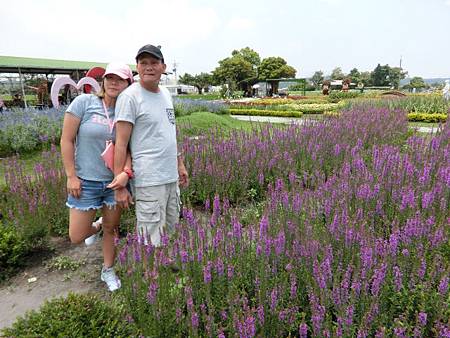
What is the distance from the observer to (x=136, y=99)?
8.02 feet

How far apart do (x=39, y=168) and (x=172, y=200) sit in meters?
2.31

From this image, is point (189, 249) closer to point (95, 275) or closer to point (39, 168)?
point (95, 275)

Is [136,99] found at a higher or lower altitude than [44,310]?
higher

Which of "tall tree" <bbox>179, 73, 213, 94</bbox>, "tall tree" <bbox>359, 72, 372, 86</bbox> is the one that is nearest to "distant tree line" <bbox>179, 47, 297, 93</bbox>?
"tall tree" <bbox>179, 73, 213, 94</bbox>

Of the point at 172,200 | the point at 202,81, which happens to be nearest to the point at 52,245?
the point at 172,200

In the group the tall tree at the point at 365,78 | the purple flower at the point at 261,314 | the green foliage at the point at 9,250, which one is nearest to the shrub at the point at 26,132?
the green foliage at the point at 9,250

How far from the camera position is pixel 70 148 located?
8.36ft

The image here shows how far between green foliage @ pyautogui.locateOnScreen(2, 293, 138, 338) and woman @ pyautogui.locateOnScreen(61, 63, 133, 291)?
0.58 m

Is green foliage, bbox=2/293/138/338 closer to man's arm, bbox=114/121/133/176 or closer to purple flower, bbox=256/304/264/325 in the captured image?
purple flower, bbox=256/304/264/325

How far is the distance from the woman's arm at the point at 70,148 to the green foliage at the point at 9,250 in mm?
1152

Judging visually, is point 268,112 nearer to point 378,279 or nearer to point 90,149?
point 90,149

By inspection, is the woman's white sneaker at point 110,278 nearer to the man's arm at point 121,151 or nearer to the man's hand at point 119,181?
the man's arm at point 121,151

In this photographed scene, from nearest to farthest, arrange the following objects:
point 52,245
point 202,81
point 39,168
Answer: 1. point 52,245
2. point 39,168
3. point 202,81

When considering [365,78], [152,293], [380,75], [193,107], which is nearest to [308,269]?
[152,293]
